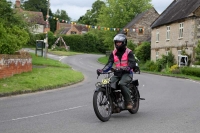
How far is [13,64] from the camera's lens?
60.3 ft

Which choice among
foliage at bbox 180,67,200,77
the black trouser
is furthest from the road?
foliage at bbox 180,67,200,77

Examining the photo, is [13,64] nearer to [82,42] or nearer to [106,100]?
[106,100]

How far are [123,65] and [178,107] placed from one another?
9.10ft

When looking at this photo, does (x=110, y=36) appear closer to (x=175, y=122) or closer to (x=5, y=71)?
(x=5, y=71)

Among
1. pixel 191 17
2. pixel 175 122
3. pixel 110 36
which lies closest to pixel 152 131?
pixel 175 122

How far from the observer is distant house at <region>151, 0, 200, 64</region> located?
1419 inches

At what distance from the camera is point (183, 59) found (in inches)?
1480

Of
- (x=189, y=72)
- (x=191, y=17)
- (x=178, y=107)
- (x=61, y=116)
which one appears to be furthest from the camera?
(x=191, y=17)

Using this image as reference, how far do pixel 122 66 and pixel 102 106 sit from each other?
4.02 ft

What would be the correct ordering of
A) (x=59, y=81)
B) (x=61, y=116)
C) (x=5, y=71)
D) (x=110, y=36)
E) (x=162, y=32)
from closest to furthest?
(x=61, y=116) < (x=5, y=71) < (x=59, y=81) < (x=162, y=32) < (x=110, y=36)

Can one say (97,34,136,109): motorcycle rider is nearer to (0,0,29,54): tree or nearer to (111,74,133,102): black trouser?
(111,74,133,102): black trouser

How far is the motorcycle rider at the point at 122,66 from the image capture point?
8.62 metres

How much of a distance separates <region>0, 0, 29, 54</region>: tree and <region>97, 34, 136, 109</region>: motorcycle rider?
10503mm

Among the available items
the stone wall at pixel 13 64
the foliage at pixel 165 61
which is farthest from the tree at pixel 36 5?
the stone wall at pixel 13 64
